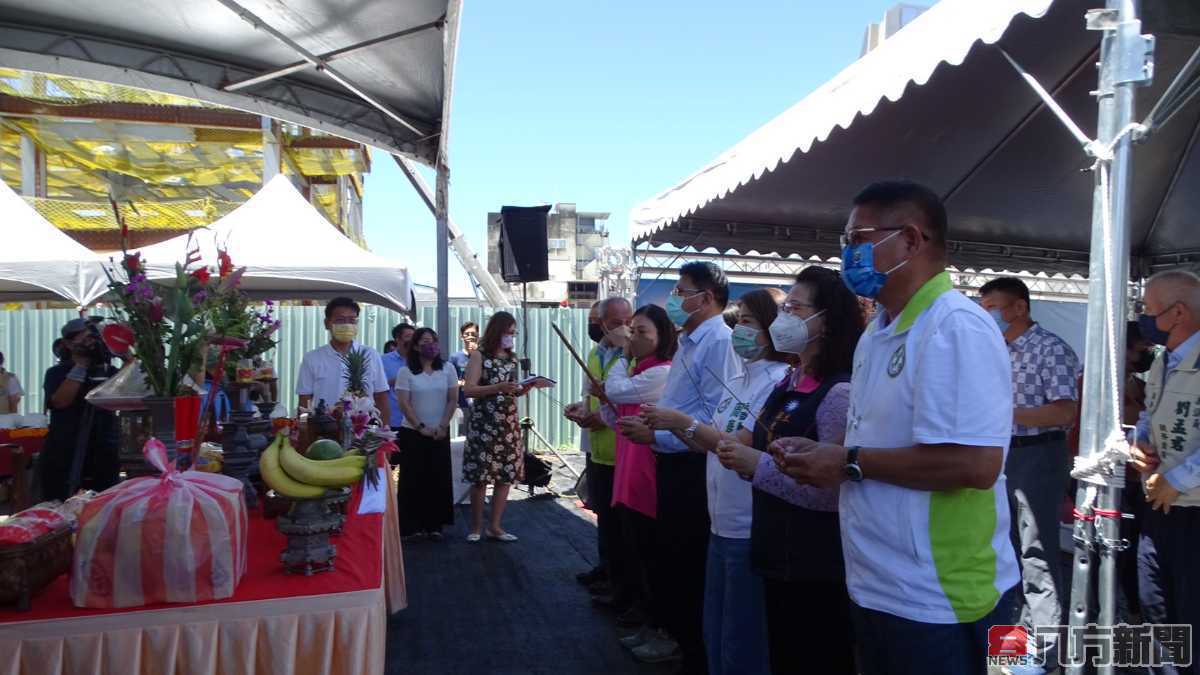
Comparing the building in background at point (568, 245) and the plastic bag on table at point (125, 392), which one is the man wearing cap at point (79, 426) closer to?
the plastic bag on table at point (125, 392)

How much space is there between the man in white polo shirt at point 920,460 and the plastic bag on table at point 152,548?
138 centimetres

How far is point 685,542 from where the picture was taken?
326cm

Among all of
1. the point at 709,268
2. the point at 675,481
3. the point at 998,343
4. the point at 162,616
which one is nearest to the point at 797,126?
the point at 709,268

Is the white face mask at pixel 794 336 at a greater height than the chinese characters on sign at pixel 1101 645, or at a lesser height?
greater

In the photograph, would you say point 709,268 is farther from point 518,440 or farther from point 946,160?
point 518,440

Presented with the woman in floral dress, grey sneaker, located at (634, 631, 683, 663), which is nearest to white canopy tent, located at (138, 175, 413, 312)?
the woman in floral dress

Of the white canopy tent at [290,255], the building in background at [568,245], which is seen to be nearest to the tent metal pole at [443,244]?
the white canopy tent at [290,255]

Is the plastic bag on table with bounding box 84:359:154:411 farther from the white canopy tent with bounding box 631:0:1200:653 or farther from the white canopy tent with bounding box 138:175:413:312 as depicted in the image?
the white canopy tent with bounding box 138:175:413:312

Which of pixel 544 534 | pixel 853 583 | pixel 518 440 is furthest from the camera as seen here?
pixel 544 534

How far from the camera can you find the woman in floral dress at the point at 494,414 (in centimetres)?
571

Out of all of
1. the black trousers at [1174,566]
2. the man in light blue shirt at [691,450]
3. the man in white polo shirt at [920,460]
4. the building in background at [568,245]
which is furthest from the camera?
the building in background at [568,245]

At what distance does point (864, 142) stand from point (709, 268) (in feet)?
5.97

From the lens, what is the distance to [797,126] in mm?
3541

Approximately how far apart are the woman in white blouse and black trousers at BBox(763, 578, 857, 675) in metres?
4.12
